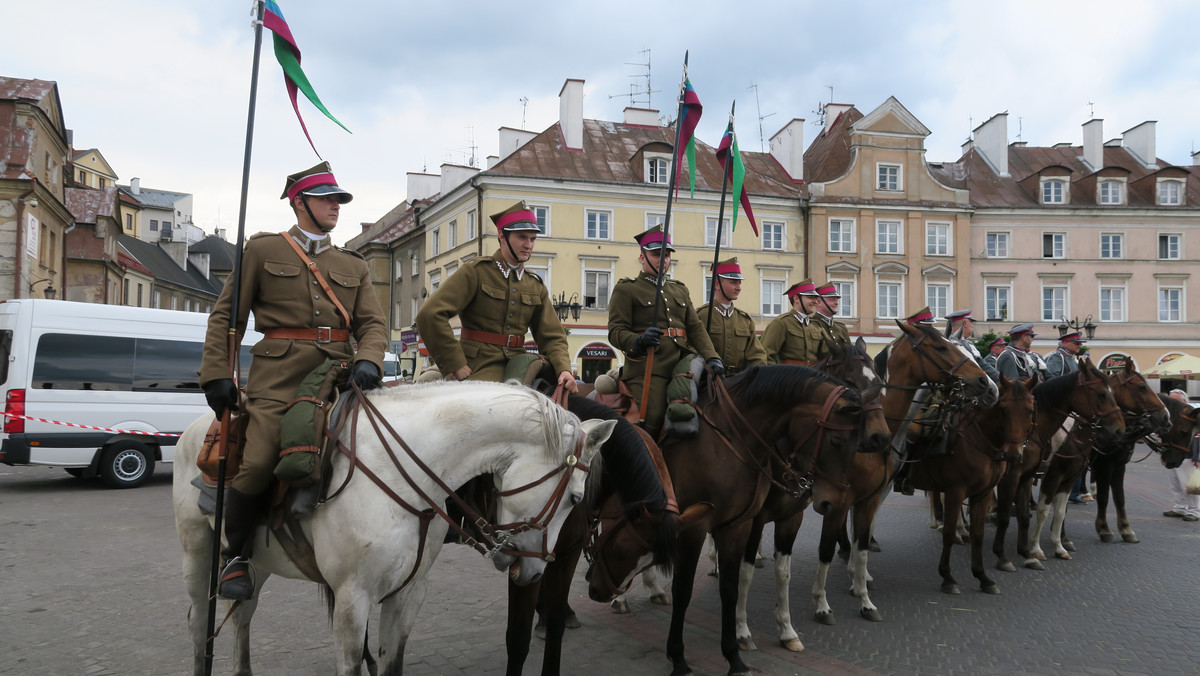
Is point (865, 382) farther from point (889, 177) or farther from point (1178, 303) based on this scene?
point (1178, 303)

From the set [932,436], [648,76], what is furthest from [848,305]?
[932,436]

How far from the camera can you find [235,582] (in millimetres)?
3754

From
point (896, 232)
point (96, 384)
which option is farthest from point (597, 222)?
point (96, 384)

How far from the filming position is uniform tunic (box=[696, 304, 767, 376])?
7227 mm

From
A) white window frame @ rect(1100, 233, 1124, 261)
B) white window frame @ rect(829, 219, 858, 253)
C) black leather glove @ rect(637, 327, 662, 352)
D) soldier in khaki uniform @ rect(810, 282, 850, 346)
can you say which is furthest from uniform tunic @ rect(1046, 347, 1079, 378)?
white window frame @ rect(1100, 233, 1124, 261)

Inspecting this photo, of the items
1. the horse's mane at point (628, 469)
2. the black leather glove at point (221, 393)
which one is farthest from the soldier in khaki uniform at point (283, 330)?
the horse's mane at point (628, 469)

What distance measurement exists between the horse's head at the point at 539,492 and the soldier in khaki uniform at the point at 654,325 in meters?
2.17

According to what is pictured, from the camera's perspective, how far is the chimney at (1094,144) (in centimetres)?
4528

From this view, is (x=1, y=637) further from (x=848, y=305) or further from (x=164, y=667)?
(x=848, y=305)

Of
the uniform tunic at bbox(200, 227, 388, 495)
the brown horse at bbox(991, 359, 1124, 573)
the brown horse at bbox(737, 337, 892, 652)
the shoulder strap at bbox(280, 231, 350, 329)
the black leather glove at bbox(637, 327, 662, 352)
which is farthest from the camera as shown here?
the brown horse at bbox(991, 359, 1124, 573)

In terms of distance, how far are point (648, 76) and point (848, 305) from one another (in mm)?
16062

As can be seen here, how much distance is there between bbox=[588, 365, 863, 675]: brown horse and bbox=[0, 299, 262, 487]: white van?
11.1 meters

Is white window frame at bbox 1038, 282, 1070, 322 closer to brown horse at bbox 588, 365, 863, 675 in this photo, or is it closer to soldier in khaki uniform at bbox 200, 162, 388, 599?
brown horse at bbox 588, 365, 863, 675

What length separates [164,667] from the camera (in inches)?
199
